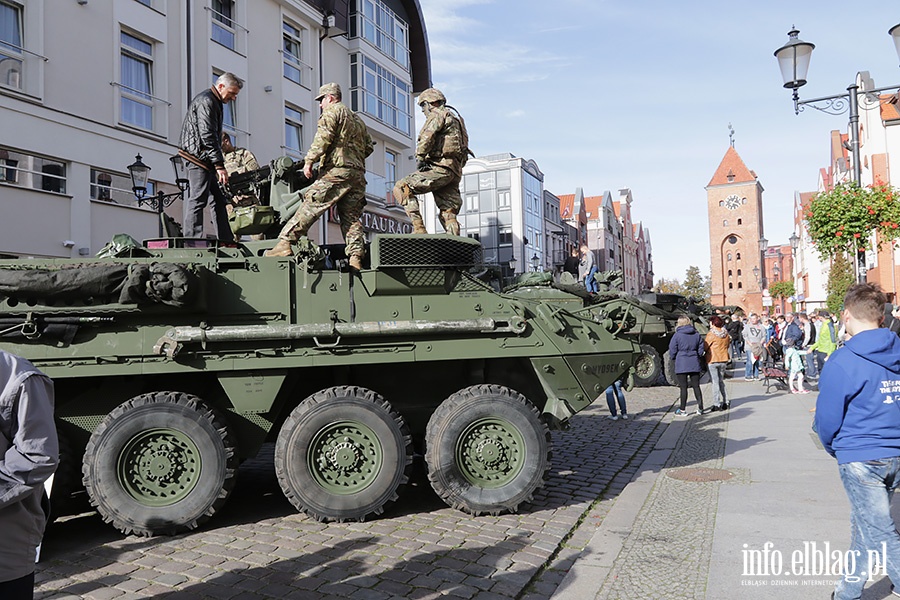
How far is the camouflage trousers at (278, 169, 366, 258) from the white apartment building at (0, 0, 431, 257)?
11.1 m

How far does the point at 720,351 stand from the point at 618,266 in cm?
7230

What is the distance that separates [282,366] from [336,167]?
2.01 meters

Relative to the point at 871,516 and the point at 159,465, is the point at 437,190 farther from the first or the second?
the point at 871,516

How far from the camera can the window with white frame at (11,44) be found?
573 inches

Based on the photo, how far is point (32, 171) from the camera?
15094 millimetres

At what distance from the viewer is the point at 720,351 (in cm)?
1338

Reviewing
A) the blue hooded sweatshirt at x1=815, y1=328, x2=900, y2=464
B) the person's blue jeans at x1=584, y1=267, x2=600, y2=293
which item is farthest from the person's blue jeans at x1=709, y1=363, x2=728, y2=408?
the blue hooded sweatshirt at x1=815, y1=328, x2=900, y2=464

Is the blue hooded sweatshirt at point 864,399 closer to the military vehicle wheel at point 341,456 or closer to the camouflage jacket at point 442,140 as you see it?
the military vehicle wheel at point 341,456

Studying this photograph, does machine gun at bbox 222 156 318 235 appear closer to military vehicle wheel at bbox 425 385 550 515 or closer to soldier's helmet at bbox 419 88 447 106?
soldier's helmet at bbox 419 88 447 106

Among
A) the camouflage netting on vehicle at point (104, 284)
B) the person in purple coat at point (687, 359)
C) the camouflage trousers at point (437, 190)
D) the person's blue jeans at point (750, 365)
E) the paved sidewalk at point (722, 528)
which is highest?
the camouflage trousers at point (437, 190)

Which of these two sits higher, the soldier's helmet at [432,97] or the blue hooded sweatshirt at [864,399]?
the soldier's helmet at [432,97]

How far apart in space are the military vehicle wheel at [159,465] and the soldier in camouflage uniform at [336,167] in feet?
5.99

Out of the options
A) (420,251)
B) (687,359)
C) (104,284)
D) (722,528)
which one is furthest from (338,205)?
(687,359)

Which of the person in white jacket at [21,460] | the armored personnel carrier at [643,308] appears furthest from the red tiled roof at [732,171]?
the person in white jacket at [21,460]
